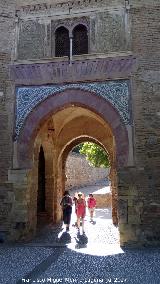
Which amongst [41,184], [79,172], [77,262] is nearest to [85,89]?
[77,262]

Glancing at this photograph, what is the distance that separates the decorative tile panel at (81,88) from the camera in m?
7.32

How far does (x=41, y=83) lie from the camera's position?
7758 millimetres

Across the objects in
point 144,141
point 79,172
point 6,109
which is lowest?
point 144,141

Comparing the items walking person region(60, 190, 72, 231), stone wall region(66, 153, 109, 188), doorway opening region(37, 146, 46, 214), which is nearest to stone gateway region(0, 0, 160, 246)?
walking person region(60, 190, 72, 231)

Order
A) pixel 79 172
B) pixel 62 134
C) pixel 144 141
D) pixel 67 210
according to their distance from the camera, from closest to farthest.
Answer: pixel 144 141 < pixel 67 210 < pixel 62 134 < pixel 79 172

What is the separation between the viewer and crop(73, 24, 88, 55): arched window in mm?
7902

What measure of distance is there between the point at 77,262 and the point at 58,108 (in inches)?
145

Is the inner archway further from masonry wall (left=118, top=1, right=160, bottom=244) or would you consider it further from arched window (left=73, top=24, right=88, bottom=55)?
arched window (left=73, top=24, right=88, bottom=55)

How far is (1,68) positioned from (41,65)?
1.04 m

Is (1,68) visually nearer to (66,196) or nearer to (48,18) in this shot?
(48,18)

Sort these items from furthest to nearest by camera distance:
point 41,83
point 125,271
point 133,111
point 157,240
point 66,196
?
point 66,196
point 41,83
point 133,111
point 157,240
point 125,271

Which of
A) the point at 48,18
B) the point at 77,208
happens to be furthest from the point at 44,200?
the point at 48,18

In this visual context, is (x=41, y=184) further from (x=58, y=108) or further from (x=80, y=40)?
(x=80, y=40)

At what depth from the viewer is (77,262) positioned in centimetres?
551
